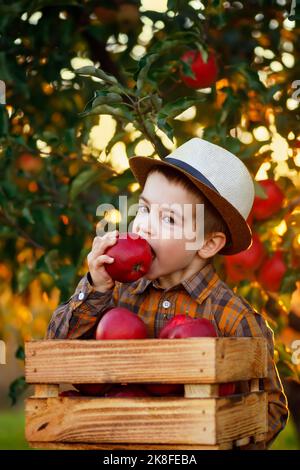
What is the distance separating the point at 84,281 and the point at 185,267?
0.24 meters

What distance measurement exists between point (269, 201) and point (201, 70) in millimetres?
444

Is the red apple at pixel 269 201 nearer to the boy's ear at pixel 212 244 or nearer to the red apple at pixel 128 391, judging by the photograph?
the boy's ear at pixel 212 244

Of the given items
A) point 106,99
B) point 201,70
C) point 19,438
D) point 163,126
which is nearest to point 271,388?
point 163,126

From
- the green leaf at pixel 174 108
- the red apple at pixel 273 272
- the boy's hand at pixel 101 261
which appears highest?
the green leaf at pixel 174 108

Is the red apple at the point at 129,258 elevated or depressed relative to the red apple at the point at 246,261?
elevated

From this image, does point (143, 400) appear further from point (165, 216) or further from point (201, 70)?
point (201, 70)

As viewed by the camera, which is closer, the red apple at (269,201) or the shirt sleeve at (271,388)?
the shirt sleeve at (271,388)

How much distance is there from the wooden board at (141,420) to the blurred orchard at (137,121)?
0.83 metres

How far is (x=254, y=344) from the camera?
1911 mm

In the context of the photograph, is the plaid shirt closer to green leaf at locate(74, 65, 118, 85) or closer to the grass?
green leaf at locate(74, 65, 118, 85)

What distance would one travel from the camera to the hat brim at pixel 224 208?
2.09m

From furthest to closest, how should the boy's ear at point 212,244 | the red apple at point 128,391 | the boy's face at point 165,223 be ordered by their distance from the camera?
the boy's ear at point 212,244 → the boy's face at point 165,223 → the red apple at point 128,391

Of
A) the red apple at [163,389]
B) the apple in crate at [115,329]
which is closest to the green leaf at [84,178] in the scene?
the apple in crate at [115,329]
